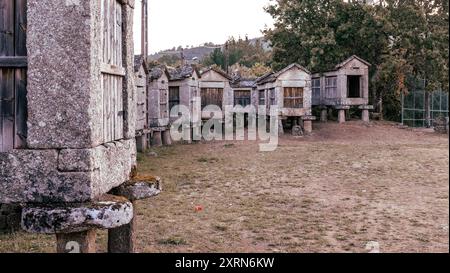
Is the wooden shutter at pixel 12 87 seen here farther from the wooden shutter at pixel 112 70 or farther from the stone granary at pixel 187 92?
the stone granary at pixel 187 92

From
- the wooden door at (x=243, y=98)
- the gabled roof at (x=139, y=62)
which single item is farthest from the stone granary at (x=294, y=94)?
the gabled roof at (x=139, y=62)

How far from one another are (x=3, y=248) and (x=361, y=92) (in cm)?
2161

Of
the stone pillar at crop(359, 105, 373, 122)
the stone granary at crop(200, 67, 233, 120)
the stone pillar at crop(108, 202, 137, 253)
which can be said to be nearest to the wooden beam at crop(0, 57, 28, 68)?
the stone pillar at crop(108, 202, 137, 253)

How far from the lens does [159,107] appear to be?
1944 centimetres

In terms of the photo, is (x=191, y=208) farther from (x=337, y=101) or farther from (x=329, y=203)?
(x=337, y=101)

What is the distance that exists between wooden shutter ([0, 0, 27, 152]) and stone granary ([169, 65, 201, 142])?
18319 millimetres

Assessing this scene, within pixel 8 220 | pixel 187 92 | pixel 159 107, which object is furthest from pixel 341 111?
pixel 8 220

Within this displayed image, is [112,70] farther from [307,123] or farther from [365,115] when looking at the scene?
[365,115]

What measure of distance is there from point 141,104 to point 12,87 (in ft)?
45.8

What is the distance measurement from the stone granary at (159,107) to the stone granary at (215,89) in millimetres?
3818

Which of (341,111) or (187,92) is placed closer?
(187,92)

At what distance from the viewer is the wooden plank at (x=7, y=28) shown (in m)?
3.39

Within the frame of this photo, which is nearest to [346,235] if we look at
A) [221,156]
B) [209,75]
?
[221,156]

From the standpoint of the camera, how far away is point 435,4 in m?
22.0
